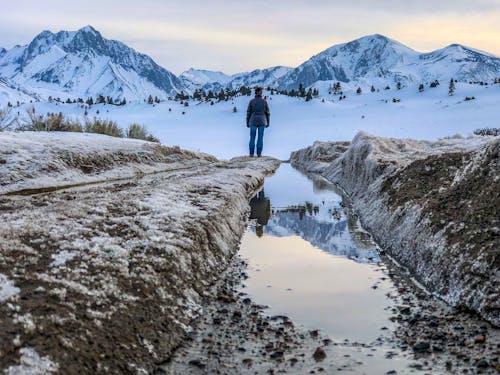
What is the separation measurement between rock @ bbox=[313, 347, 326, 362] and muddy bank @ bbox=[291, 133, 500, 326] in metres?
1.83

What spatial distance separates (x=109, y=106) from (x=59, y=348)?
280 feet

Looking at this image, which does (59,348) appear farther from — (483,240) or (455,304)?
(483,240)

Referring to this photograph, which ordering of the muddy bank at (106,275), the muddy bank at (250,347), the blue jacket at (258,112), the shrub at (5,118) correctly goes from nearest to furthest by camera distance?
the muddy bank at (106,275) → the muddy bank at (250,347) → the shrub at (5,118) → the blue jacket at (258,112)

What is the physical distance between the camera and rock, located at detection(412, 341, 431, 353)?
4906mm

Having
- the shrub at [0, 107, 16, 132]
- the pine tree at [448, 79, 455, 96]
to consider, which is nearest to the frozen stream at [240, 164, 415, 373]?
the shrub at [0, 107, 16, 132]

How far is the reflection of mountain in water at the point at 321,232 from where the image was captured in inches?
350

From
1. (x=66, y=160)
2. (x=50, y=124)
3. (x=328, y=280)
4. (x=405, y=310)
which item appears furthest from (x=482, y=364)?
(x=50, y=124)

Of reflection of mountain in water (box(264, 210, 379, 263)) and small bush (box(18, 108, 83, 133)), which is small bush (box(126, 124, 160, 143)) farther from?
reflection of mountain in water (box(264, 210, 379, 263))

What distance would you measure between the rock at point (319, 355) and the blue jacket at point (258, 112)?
857 inches

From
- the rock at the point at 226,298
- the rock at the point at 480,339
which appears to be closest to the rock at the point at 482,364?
the rock at the point at 480,339

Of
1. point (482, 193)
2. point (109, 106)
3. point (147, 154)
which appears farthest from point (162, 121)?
point (482, 193)

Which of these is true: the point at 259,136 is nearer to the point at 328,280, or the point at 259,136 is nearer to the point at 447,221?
the point at 447,221

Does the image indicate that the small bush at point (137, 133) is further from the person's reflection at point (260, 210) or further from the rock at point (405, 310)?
the rock at point (405, 310)

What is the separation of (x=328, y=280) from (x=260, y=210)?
20.9 feet
